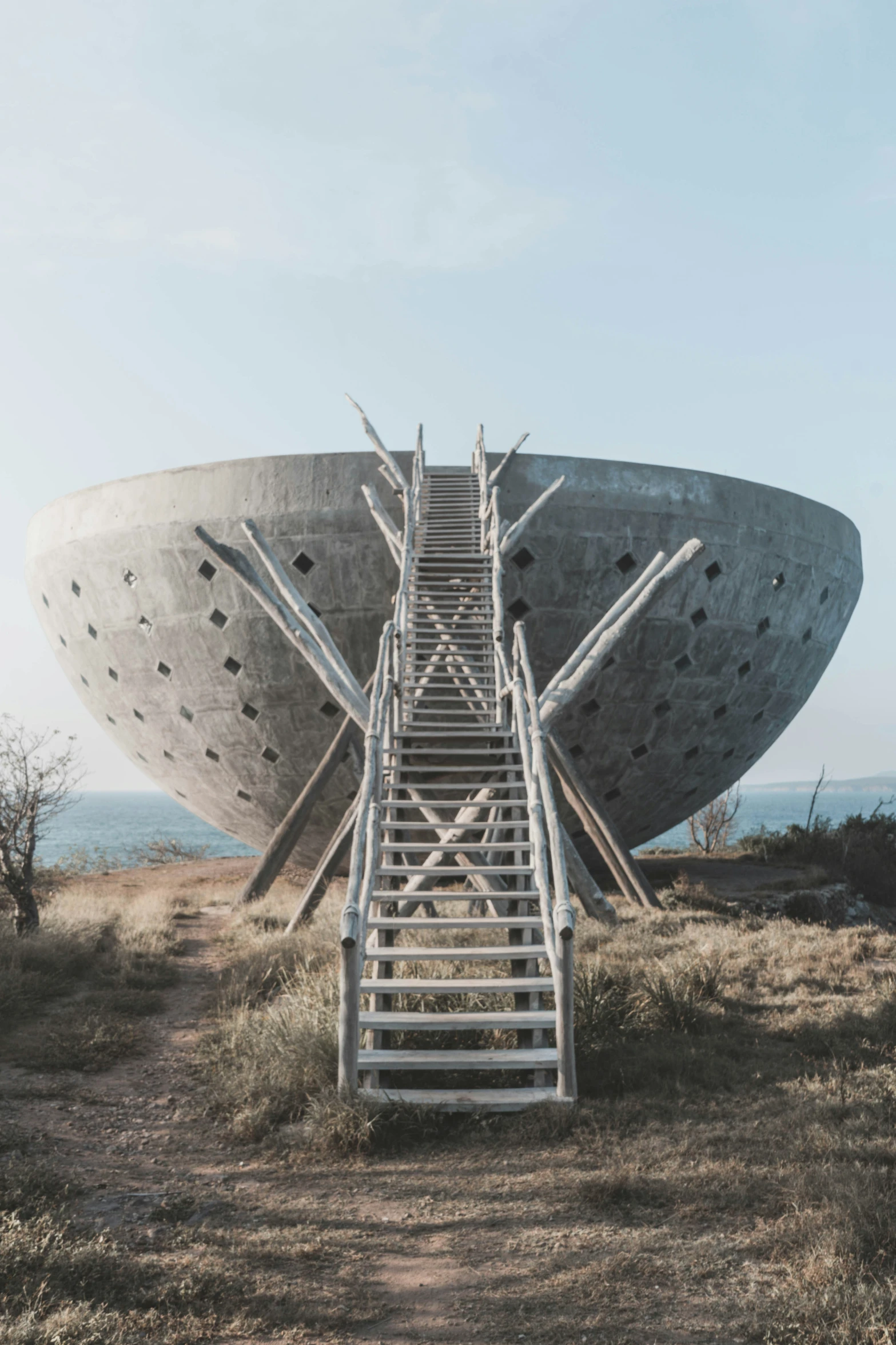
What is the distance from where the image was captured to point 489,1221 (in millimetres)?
4316

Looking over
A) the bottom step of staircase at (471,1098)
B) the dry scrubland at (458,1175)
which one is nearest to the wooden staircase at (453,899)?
the bottom step of staircase at (471,1098)

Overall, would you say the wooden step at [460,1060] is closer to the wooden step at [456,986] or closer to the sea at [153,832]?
the wooden step at [456,986]

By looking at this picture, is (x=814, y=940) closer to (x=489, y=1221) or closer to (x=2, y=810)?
(x=489, y=1221)

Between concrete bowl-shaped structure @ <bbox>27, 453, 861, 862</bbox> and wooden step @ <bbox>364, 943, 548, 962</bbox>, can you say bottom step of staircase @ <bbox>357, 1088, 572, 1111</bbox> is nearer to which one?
wooden step @ <bbox>364, 943, 548, 962</bbox>

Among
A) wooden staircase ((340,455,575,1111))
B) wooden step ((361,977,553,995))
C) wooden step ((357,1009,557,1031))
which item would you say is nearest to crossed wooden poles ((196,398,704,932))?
wooden staircase ((340,455,575,1111))

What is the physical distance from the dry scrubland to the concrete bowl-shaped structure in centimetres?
546

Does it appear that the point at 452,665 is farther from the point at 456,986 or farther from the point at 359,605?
the point at 456,986

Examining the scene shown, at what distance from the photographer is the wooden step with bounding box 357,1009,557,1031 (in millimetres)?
5863

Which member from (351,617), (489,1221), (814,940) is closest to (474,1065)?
(489,1221)

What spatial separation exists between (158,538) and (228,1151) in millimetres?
9550

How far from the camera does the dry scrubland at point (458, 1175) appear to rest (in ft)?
11.6

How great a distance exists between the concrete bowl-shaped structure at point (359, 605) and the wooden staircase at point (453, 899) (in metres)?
1.40

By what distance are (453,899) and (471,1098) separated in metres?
1.88

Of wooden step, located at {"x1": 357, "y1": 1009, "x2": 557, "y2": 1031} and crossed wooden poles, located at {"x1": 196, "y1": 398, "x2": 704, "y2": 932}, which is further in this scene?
crossed wooden poles, located at {"x1": 196, "y1": 398, "x2": 704, "y2": 932}
